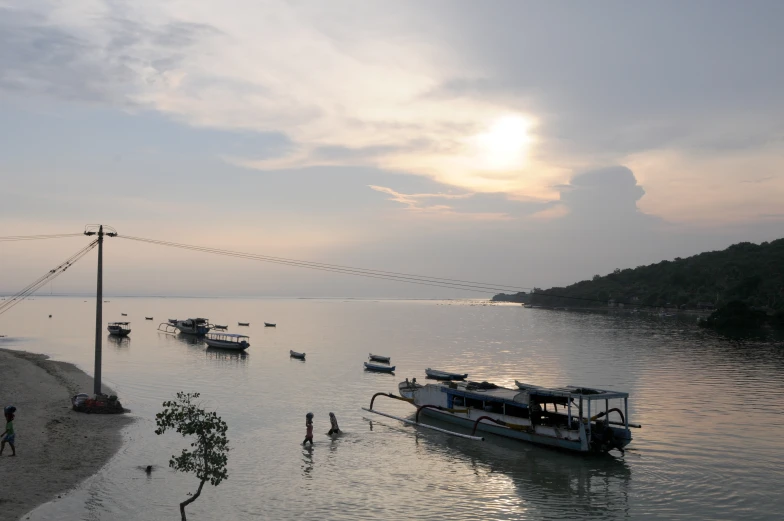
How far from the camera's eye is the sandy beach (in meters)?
25.0

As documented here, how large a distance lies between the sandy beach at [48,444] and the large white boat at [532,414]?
22396mm

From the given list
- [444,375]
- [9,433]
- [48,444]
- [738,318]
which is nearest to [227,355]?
[444,375]

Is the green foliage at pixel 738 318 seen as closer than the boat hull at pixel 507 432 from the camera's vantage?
No

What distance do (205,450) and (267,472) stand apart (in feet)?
41.8

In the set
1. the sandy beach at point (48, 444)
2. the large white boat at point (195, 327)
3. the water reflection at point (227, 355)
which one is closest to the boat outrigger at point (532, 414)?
the sandy beach at point (48, 444)

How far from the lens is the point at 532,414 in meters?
39.5

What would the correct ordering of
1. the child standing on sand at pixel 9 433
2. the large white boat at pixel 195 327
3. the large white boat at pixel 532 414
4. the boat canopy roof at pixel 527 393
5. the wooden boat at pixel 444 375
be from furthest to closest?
the large white boat at pixel 195 327 < the wooden boat at pixel 444 375 < the boat canopy roof at pixel 527 393 < the large white boat at pixel 532 414 < the child standing on sand at pixel 9 433

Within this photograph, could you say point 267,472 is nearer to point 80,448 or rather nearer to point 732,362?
point 80,448

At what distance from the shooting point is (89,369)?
78.9 meters

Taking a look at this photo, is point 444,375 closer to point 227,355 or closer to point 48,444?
point 227,355

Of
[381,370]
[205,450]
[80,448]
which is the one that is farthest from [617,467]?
[381,370]

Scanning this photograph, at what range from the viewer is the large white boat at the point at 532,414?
3619 cm

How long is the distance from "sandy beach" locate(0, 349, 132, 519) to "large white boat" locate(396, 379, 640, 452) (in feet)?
73.5

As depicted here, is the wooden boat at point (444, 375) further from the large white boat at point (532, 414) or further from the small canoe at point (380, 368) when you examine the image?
the large white boat at point (532, 414)
